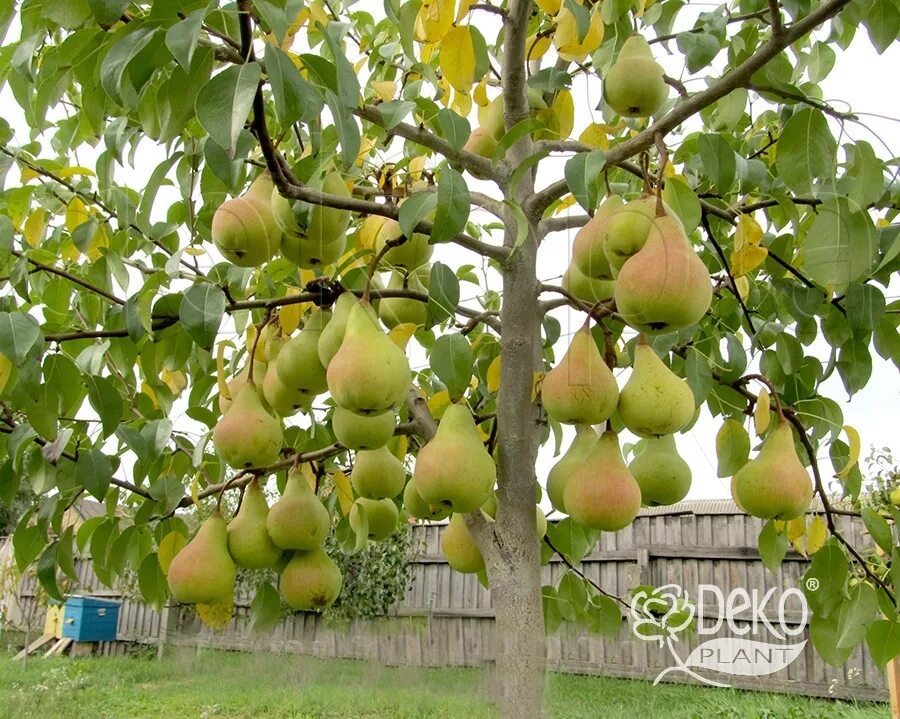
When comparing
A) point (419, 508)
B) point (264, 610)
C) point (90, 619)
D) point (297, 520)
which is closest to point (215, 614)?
point (264, 610)

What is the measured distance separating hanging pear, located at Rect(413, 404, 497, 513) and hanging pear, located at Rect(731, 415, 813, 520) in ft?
1.46

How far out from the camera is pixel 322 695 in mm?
6223

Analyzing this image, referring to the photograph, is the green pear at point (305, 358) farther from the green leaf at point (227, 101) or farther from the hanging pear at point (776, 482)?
the hanging pear at point (776, 482)

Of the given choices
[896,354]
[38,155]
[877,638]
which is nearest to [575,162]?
[896,354]

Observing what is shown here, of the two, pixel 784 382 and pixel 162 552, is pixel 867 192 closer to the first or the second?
pixel 784 382

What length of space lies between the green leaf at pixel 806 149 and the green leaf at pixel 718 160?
→ 0.07m

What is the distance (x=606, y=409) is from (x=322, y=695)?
5.79 metres

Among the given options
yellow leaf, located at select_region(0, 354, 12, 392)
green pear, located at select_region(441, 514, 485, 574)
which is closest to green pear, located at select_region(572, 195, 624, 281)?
green pear, located at select_region(441, 514, 485, 574)

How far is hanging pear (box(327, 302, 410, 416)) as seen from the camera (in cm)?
103

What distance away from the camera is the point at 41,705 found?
20.2 feet

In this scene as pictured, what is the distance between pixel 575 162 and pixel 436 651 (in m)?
6.97

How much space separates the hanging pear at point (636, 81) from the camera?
1232 millimetres

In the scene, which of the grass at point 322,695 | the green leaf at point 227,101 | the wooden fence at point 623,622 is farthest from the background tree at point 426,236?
the wooden fence at point 623,622

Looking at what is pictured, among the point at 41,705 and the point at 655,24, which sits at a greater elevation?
the point at 655,24
